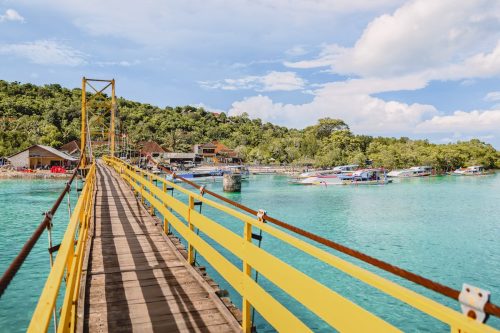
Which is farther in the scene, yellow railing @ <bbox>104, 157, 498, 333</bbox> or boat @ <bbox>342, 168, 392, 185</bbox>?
boat @ <bbox>342, 168, 392, 185</bbox>

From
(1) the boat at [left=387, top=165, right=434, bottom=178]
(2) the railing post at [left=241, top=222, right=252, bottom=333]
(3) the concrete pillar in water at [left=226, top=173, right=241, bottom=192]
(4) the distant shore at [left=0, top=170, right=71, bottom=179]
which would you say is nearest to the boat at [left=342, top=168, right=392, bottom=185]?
(1) the boat at [left=387, top=165, right=434, bottom=178]

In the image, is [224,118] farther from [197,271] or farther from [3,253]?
[197,271]

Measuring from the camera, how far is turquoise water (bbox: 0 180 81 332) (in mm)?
10945

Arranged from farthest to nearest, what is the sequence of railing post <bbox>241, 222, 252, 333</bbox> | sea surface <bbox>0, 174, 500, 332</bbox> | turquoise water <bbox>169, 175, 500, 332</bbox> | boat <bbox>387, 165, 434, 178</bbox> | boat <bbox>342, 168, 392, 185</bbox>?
1. boat <bbox>387, 165, 434, 178</bbox>
2. boat <bbox>342, 168, 392, 185</bbox>
3. turquoise water <bbox>169, 175, 500, 332</bbox>
4. sea surface <bbox>0, 174, 500, 332</bbox>
5. railing post <bbox>241, 222, 252, 333</bbox>

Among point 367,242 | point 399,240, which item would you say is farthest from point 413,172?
point 367,242

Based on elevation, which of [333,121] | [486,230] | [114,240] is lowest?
[486,230]

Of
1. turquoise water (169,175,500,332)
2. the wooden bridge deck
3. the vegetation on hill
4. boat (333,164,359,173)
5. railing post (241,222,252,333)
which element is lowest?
turquoise water (169,175,500,332)

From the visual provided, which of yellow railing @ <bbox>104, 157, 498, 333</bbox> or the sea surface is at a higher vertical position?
yellow railing @ <bbox>104, 157, 498, 333</bbox>

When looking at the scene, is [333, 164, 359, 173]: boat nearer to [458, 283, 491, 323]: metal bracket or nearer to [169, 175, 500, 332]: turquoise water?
[169, 175, 500, 332]: turquoise water

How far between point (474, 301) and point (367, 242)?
2342 cm

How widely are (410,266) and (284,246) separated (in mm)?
6488

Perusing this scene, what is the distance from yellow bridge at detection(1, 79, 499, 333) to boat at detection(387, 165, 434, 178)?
3754 inches

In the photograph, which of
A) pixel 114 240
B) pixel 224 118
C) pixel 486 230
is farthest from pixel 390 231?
pixel 224 118

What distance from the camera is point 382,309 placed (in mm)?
12945
